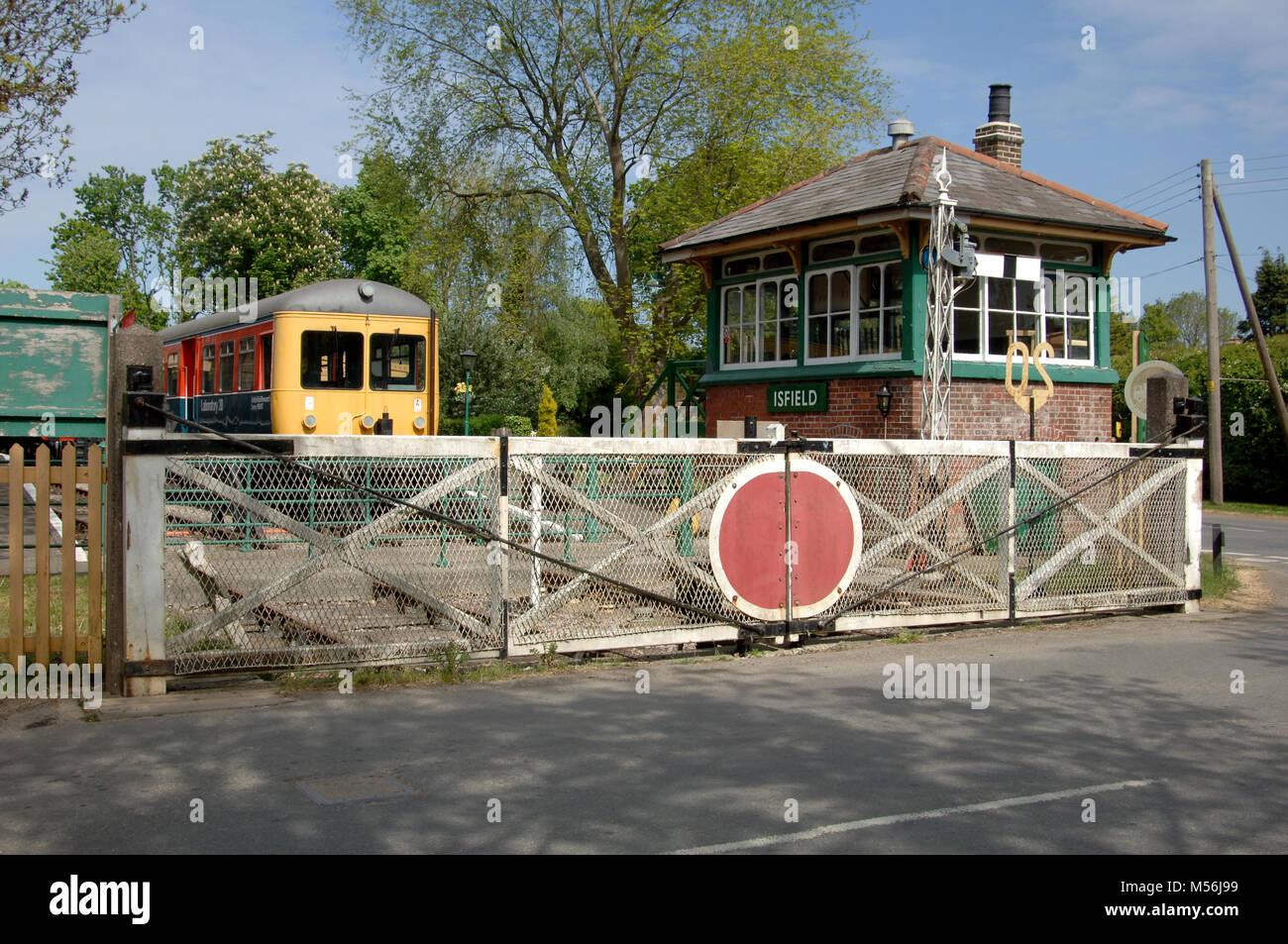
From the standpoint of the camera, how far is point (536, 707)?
7066mm

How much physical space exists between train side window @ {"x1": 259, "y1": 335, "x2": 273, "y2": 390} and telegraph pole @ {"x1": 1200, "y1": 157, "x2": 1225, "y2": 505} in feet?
72.9

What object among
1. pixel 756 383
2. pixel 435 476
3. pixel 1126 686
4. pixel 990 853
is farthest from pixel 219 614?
pixel 756 383

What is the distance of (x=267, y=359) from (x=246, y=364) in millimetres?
1331

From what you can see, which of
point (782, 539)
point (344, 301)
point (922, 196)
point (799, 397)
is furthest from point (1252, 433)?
point (782, 539)

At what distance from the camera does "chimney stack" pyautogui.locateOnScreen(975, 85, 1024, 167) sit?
71.4 feet

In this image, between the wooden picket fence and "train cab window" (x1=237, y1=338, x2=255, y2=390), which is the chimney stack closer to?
"train cab window" (x1=237, y1=338, x2=255, y2=390)

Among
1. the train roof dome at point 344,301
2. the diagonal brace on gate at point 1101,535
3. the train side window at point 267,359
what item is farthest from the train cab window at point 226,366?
the diagonal brace on gate at point 1101,535

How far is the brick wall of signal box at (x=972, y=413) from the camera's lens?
1673 centimetres

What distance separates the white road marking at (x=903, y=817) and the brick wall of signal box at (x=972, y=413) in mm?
11191

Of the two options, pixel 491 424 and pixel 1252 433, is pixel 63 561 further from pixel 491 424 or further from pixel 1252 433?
pixel 491 424

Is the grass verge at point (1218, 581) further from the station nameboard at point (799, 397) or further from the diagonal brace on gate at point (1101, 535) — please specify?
the station nameboard at point (799, 397)

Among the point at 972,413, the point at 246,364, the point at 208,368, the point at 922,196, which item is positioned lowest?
the point at 972,413

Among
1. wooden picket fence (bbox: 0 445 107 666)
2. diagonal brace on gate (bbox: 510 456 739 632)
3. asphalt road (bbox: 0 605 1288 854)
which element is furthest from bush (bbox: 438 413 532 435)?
asphalt road (bbox: 0 605 1288 854)

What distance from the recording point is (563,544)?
8.59 metres
